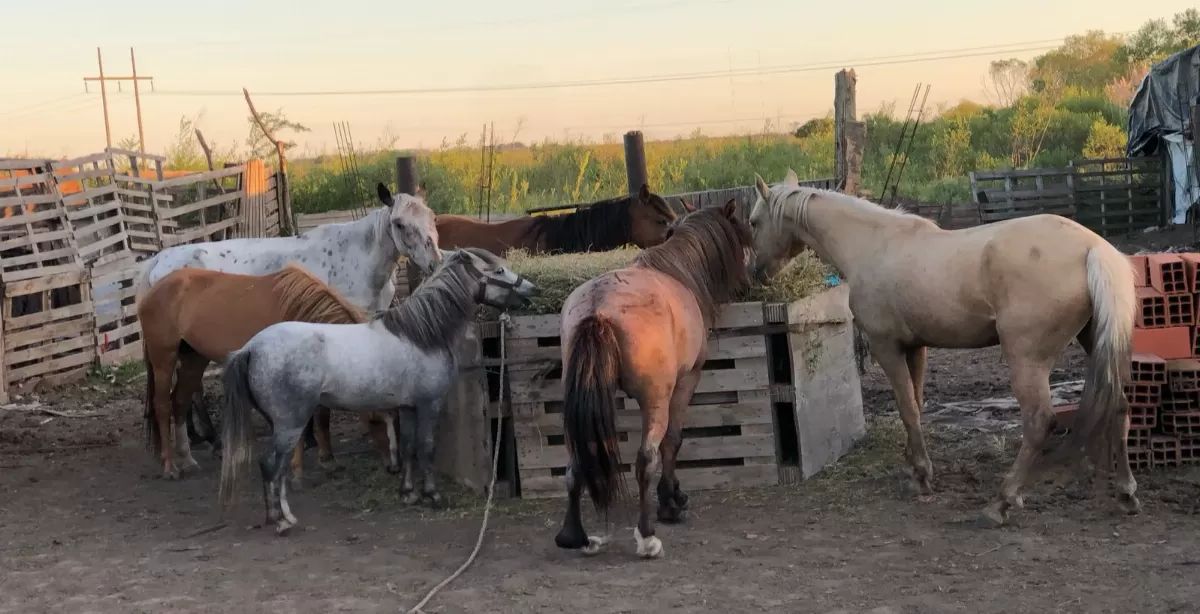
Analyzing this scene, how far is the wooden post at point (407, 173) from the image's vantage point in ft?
31.1

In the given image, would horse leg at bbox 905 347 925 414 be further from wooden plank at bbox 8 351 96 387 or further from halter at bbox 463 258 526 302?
wooden plank at bbox 8 351 96 387

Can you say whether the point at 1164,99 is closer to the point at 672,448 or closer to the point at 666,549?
the point at 672,448

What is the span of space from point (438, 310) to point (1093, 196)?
54.1 ft

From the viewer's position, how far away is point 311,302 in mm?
6480

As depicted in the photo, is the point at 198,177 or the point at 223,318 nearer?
the point at 223,318

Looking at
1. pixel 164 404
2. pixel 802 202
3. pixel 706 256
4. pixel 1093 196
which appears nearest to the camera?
pixel 706 256

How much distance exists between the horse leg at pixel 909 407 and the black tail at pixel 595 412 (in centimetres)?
174

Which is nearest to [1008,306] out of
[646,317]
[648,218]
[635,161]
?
[646,317]

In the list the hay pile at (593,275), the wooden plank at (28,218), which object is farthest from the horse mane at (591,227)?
the wooden plank at (28,218)

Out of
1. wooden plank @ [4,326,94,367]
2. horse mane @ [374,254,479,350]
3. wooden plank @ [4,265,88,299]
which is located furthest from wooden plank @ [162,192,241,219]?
horse mane @ [374,254,479,350]

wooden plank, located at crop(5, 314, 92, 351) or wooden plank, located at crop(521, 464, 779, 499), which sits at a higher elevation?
wooden plank, located at crop(5, 314, 92, 351)

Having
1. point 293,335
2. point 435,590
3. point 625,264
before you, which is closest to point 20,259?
point 293,335

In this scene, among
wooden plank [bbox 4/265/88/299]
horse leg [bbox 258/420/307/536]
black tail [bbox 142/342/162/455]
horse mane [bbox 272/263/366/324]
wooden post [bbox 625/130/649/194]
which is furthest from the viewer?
wooden plank [bbox 4/265/88/299]

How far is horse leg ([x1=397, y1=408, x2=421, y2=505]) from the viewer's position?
5.92 meters
